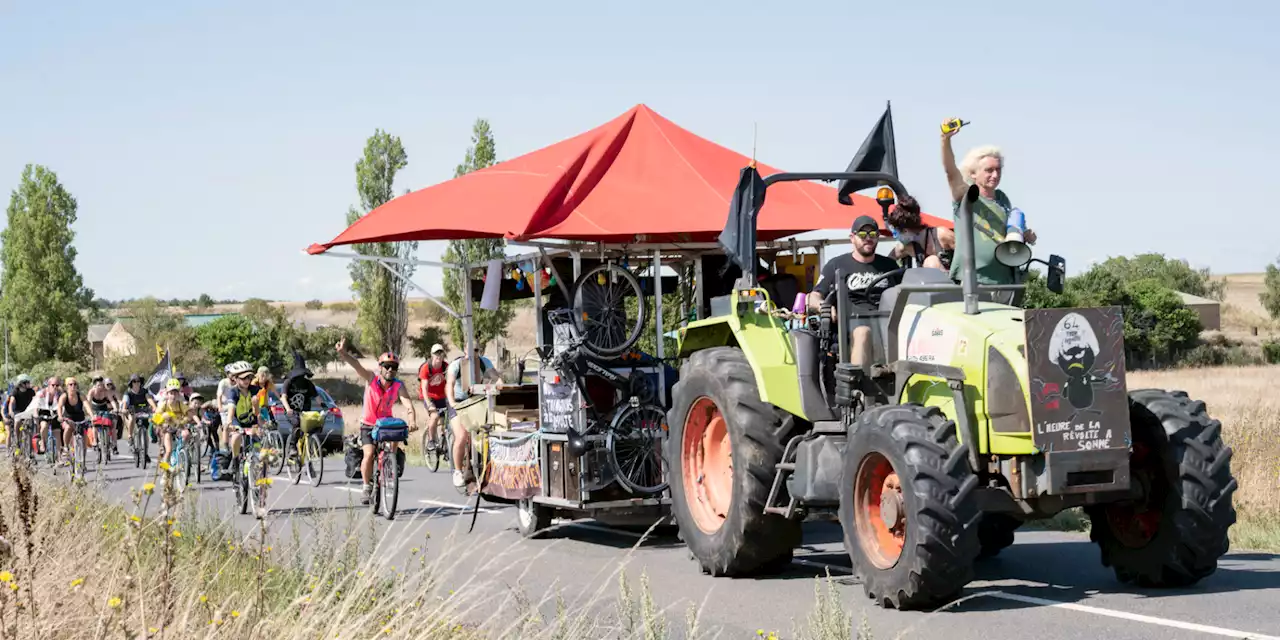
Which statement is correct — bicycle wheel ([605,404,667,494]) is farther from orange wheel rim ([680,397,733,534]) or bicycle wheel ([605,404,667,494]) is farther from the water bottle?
the water bottle

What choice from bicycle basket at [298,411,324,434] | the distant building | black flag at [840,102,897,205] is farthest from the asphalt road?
the distant building

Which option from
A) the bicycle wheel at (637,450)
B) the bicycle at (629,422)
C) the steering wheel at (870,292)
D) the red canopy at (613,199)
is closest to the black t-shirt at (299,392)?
the red canopy at (613,199)

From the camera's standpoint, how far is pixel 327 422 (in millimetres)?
27172

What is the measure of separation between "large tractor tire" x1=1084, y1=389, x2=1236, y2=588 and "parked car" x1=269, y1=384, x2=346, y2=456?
603 inches

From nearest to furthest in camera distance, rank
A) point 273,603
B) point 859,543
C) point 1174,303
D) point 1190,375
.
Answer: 1. point 273,603
2. point 859,543
3. point 1190,375
4. point 1174,303

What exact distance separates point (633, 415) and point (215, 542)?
446 cm

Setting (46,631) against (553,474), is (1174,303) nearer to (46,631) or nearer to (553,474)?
(553,474)

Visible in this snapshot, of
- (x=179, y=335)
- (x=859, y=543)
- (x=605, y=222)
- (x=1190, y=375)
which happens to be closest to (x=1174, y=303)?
(x=1190, y=375)

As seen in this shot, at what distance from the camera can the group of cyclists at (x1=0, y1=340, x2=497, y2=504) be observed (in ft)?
55.4

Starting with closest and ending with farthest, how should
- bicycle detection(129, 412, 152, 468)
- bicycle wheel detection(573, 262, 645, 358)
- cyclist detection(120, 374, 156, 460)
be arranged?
1. bicycle wheel detection(573, 262, 645, 358)
2. bicycle detection(129, 412, 152, 468)
3. cyclist detection(120, 374, 156, 460)

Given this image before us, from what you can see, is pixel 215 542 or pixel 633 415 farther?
pixel 633 415

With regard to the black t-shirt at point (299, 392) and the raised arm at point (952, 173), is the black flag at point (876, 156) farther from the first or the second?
the black t-shirt at point (299, 392)

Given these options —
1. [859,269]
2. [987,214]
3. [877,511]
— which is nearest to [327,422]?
[859,269]

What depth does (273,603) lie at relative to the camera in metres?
7.84
